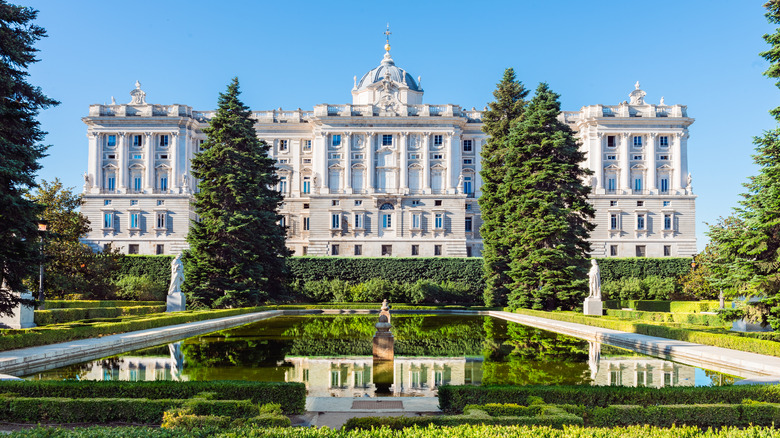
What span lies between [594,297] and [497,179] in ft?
34.9

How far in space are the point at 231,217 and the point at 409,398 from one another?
2380cm

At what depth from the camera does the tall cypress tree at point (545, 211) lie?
28.4 metres

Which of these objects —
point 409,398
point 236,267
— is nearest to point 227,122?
point 236,267

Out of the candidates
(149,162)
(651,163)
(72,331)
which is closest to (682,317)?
(72,331)

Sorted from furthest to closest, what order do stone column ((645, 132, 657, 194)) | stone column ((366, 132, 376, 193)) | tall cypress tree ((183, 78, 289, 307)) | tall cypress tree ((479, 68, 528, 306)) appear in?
stone column ((645, 132, 657, 194)) < stone column ((366, 132, 376, 193)) < tall cypress tree ((479, 68, 528, 306)) < tall cypress tree ((183, 78, 289, 307))

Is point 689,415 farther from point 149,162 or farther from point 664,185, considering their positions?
point 149,162

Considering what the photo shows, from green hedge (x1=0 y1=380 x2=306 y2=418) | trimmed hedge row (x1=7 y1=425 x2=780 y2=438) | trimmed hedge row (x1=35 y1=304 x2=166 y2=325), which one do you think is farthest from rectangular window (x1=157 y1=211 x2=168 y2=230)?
trimmed hedge row (x1=7 y1=425 x2=780 y2=438)

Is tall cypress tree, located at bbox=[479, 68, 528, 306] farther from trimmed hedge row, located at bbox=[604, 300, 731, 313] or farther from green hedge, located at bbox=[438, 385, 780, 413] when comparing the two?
green hedge, located at bbox=[438, 385, 780, 413]

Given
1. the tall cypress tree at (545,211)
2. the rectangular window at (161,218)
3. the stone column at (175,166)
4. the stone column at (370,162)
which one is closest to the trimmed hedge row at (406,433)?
the tall cypress tree at (545,211)

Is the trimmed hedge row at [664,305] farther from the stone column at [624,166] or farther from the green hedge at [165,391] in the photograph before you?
the green hedge at [165,391]

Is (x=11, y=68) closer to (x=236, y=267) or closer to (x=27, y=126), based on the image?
(x=27, y=126)

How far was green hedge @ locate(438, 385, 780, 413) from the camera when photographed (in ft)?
27.2

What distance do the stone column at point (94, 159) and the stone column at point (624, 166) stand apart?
177 ft

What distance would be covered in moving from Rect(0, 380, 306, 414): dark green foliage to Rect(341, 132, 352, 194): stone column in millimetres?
52119
